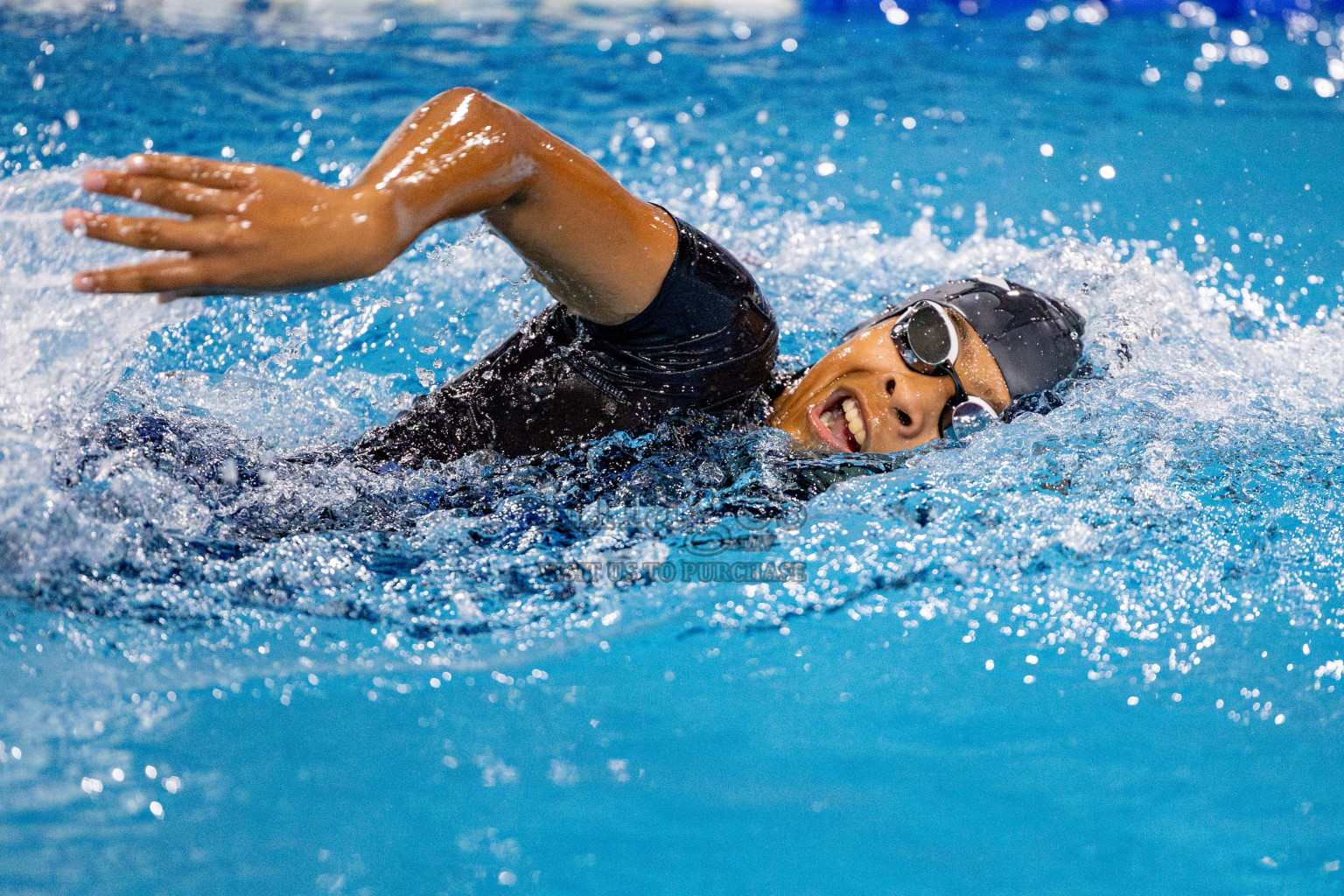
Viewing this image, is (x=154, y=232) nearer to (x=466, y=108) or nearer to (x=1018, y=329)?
(x=466, y=108)

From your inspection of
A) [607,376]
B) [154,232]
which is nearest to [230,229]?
[154,232]

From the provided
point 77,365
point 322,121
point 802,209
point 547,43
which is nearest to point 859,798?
point 77,365

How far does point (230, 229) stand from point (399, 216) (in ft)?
0.70

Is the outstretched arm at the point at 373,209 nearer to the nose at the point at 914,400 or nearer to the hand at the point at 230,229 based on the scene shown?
the hand at the point at 230,229

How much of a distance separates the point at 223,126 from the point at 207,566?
10.4 feet

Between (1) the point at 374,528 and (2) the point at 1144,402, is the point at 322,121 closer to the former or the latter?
(1) the point at 374,528

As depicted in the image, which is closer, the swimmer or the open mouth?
the swimmer

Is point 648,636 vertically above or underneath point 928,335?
underneath

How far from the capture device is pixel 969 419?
239 centimetres

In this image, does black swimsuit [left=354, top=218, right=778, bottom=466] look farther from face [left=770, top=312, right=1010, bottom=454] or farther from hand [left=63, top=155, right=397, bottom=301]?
hand [left=63, top=155, right=397, bottom=301]

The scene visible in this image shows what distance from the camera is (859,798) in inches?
74.6

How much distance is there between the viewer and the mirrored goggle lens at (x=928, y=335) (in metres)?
2.37

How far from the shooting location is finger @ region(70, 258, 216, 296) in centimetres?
133

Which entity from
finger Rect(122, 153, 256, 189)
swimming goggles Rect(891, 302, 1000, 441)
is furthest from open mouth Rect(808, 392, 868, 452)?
finger Rect(122, 153, 256, 189)
